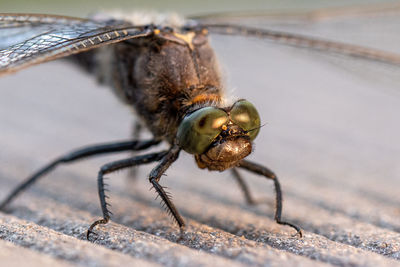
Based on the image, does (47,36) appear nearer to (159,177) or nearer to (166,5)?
(159,177)

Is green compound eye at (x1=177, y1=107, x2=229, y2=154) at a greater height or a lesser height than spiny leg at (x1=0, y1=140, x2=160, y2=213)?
greater

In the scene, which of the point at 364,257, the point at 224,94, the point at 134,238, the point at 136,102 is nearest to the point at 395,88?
the point at 224,94

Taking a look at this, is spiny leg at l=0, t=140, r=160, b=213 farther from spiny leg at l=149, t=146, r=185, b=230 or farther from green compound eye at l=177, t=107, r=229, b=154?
green compound eye at l=177, t=107, r=229, b=154

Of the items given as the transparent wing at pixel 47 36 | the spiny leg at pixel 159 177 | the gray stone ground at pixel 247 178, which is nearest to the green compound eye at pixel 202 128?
the spiny leg at pixel 159 177

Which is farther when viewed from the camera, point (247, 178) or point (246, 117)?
point (247, 178)

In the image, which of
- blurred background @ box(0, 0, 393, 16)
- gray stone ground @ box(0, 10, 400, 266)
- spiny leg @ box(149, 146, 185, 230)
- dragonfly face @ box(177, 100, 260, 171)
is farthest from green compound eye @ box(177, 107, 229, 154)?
blurred background @ box(0, 0, 393, 16)

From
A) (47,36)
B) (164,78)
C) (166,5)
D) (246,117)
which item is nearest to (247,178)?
(164,78)

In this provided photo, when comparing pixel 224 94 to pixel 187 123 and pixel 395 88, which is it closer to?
pixel 187 123
